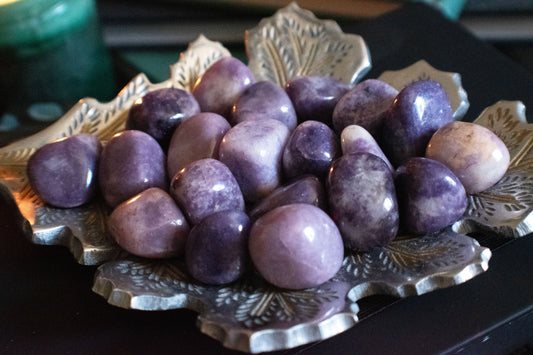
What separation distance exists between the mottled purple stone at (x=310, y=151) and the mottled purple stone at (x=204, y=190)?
49mm

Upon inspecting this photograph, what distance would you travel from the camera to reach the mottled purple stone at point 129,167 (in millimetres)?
481

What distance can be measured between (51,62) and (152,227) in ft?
1.98

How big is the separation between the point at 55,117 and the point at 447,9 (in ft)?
2.04

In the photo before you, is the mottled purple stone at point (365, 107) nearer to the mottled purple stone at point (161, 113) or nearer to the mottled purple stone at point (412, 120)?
the mottled purple stone at point (412, 120)

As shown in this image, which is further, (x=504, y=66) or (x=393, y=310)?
(x=504, y=66)

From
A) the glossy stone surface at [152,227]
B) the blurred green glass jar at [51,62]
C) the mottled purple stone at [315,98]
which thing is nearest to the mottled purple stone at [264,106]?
the mottled purple stone at [315,98]

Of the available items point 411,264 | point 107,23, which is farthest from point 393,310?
point 107,23

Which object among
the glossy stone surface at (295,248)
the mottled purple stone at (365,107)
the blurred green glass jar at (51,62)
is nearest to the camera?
the glossy stone surface at (295,248)

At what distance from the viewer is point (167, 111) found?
1.74 feet

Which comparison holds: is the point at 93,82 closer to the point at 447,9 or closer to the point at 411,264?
the point at 447,9

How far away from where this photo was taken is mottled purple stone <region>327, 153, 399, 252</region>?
0.42 metres

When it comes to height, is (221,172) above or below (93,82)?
above

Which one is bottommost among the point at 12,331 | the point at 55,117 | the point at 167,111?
the point at 55,117

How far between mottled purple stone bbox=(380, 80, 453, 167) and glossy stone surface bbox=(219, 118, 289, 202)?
0.08 metres
